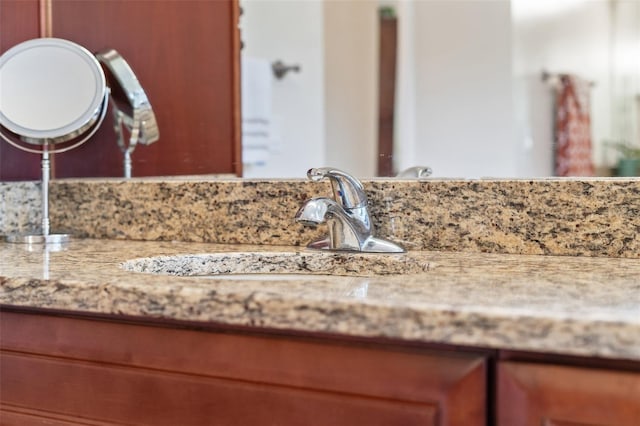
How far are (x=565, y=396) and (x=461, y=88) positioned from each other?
2.42 ft

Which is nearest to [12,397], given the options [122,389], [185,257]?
[122,389]

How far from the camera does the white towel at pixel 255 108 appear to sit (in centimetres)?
143

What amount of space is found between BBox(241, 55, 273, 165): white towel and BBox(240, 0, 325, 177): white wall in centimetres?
2

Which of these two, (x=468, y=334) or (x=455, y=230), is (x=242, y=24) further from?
(x=468, y=334)

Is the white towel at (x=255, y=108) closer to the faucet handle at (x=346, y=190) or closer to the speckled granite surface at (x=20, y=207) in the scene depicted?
the faucet handle at (x=346, y=190)

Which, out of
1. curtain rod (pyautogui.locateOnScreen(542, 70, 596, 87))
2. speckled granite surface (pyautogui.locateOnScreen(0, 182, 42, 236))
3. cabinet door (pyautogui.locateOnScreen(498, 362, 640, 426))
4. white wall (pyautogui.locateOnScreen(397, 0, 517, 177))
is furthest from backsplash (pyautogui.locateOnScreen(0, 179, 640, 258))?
cabinet door (pyautogui.locateOnScreen(498, 362, 640, 426))

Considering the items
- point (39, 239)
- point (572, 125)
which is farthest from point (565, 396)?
point (39, 239)

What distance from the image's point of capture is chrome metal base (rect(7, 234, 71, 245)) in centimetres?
131

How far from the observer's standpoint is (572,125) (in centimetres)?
120

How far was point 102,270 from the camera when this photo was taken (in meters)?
0.92

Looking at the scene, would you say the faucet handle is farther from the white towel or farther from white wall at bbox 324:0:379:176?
the white towel

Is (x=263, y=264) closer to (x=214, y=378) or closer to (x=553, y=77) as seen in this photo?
(x=214, y=378)

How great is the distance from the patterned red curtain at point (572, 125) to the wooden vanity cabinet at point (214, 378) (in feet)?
2.03

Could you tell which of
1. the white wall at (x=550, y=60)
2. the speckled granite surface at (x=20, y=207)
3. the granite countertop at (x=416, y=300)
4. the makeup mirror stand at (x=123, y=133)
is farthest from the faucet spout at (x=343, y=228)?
the speckled granite surface at (x=20, y=207)
